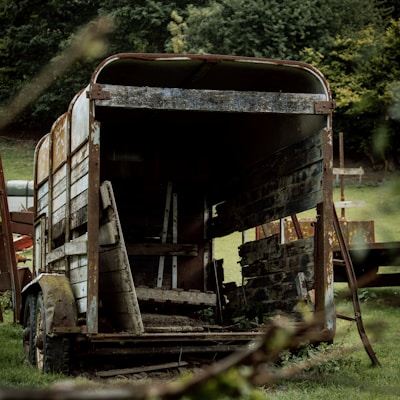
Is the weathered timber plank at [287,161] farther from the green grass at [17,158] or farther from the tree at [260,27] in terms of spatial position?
the tree at [260,27]

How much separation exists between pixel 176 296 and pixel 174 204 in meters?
1.92

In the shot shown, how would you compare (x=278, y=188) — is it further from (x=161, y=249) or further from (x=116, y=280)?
(x=161, y=249)

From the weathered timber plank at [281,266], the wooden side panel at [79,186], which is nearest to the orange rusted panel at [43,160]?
the wooden side panel at [79,186]

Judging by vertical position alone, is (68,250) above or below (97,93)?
below

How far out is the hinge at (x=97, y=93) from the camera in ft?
21.5

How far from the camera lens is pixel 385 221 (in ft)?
3.66

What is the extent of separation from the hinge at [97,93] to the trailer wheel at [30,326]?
2.13m

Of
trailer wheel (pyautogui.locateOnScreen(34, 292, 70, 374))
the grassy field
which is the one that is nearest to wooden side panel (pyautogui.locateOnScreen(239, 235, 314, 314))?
the grassy field

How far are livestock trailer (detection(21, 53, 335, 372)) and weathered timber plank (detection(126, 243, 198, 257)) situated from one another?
0.05 feet

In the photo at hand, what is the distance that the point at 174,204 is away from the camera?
10.3m

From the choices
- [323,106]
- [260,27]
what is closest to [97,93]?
[323,106]

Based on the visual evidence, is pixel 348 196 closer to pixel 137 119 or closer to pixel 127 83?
pixel 137 119

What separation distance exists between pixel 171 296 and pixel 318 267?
219 centimetres

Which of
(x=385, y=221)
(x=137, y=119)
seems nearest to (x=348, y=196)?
(x=137, y=119)
